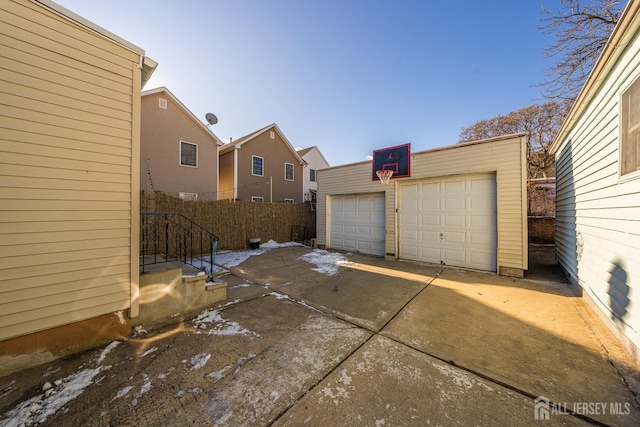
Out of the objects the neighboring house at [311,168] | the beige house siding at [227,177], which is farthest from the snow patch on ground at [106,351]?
the neighboring house at [311,168]

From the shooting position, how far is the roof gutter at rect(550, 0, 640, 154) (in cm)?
246

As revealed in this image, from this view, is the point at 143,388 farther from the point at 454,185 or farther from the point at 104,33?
the point at 454,185

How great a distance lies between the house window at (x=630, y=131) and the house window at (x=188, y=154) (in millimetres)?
14263

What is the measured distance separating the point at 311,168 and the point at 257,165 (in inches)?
298

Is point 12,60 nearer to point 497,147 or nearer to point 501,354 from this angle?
point 501,354

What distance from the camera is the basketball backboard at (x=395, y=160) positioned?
23.6ft

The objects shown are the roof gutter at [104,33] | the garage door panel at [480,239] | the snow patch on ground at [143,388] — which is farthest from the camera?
the garage door panel at [480,239]

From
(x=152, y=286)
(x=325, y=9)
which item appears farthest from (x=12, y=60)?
(x=325, y=9)

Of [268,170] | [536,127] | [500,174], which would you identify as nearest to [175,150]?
[268,170]

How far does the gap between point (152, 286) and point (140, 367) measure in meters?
1.22

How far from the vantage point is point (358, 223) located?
8805 mm

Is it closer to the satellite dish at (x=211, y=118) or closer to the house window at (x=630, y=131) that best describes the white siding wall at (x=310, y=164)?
the satellite dish at (x=211, y=118)

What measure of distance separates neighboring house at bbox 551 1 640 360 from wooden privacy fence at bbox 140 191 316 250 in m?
9.77

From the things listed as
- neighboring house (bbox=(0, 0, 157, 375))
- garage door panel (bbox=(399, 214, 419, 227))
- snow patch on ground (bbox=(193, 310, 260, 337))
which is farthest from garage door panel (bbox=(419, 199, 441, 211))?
neighboring house (bbox=(0, 0, 157, 375))
